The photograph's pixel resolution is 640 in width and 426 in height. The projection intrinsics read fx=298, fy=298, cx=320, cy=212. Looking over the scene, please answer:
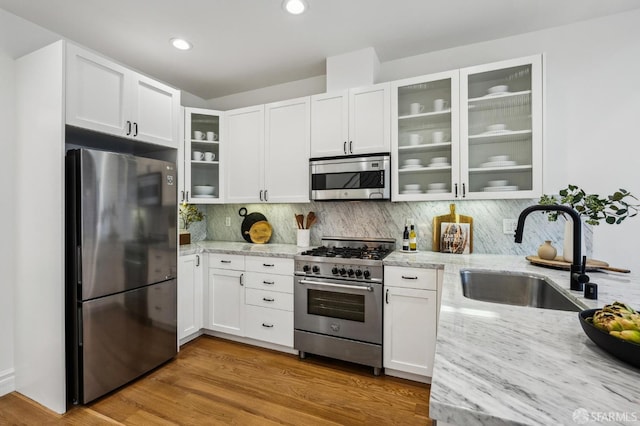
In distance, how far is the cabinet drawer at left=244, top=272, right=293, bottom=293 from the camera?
105 inches

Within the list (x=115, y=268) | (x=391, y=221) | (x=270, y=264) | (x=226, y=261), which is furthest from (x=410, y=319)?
(x=115, y=268)

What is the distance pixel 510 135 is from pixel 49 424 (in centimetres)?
369

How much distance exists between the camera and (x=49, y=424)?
181 cm

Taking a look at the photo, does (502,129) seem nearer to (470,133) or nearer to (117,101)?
(470,133)

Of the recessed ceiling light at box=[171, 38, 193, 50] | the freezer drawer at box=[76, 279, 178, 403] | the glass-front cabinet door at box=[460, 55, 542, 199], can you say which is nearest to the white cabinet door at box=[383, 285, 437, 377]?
the glass-front cabinet door at box=[460, 55, 542, 199]

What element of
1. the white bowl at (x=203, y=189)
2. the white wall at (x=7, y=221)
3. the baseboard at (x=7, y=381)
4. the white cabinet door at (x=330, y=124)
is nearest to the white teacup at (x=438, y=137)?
the white cabinet door at (x=330, y=124)

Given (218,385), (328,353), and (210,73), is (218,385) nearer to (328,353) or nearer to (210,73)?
(328,353)

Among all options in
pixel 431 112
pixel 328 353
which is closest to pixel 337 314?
pixel 328 353

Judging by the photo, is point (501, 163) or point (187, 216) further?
point (187, 216)

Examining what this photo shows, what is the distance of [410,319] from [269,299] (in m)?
1.25

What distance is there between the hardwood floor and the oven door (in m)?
0.32

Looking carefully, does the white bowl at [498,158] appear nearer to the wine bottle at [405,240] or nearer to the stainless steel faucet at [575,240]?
the wine bottle at [405,240]

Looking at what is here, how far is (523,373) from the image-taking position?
647 mm

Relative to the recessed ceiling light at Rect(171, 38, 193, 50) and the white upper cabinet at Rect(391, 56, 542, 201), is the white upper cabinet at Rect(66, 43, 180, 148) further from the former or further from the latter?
the white upper cabinet at Rect(391, 56, 542, 201)
